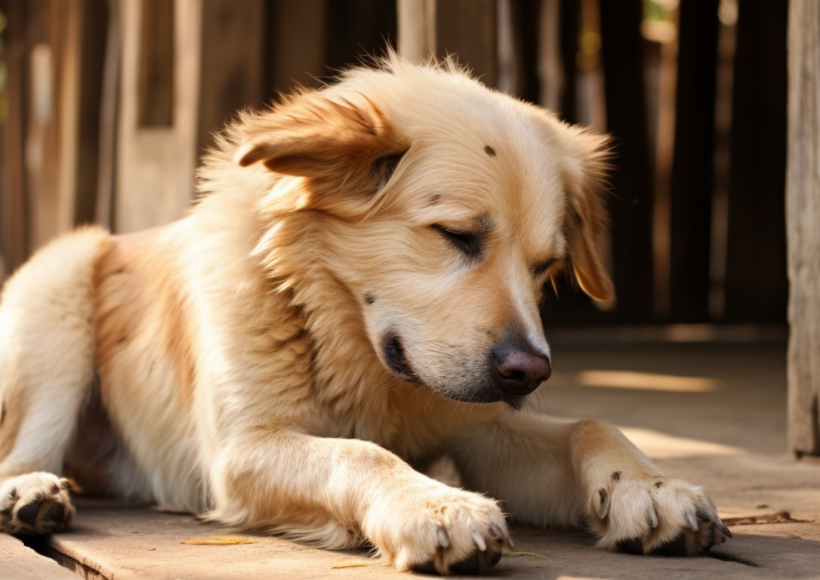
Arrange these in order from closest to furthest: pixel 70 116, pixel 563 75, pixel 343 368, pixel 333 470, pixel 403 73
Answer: pixel 333 470
pixel 343 368
pixel 403 73
pixel 70 116
pixel 563 75

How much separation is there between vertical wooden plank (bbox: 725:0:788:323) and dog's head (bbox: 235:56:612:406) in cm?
859

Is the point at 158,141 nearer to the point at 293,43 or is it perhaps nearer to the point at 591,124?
the point at 293,43

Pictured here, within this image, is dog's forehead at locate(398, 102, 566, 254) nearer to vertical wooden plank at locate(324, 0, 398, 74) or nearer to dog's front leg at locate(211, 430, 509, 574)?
dog's front leg at locate(211, 430, 509, 574)

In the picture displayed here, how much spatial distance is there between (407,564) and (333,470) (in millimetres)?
466

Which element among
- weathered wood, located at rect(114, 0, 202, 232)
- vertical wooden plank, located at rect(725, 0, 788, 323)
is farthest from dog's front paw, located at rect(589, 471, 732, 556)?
vertical wooden plank, located at rect(725, 0, 788, 323)

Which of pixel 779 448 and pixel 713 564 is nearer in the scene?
pixel 713 564

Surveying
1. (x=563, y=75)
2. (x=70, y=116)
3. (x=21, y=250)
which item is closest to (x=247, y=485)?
(x=70, y=116)

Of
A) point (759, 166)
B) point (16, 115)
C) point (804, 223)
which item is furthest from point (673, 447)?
point (16, 115)

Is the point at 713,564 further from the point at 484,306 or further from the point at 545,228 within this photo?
the point at 545,228

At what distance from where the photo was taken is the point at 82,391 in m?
3.86

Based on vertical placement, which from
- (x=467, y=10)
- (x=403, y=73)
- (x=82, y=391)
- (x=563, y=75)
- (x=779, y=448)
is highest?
(x=563, y=75)

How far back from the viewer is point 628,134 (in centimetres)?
1167

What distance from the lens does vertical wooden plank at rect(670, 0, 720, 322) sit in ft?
37.9

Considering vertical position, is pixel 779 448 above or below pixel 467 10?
below
